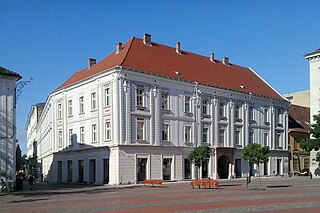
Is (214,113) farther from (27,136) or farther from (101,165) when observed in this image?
(27,136)

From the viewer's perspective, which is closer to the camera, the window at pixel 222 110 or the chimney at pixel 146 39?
the chimney at pixel 146 39

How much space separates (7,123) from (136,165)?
50.1ft

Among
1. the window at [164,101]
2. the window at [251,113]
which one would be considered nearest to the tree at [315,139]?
the window at [251,113]

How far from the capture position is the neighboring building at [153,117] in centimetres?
4488

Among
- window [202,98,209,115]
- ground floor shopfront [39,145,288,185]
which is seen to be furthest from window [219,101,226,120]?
ground floor shopfront [39,145,288,185]

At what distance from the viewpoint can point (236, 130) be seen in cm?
5722

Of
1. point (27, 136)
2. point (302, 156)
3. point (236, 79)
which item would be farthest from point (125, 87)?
point (27, 136)

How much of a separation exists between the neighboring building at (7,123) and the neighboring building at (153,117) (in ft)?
40.1

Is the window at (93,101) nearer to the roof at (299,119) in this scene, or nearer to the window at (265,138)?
the window at (265,138)

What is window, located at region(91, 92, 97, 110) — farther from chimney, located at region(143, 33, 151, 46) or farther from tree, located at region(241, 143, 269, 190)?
tree, located at region(241, 143, 269, 190)

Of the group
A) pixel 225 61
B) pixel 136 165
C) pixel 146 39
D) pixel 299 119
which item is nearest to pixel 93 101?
pixel 136 165

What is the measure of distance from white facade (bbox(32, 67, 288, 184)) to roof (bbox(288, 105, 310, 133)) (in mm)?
12742

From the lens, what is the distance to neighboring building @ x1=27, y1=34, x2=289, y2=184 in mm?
44875

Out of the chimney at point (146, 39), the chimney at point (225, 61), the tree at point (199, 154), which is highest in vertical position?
the chimney at point (146, 39)
